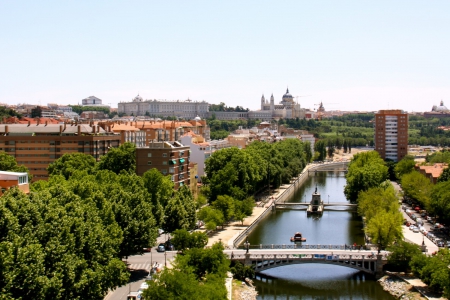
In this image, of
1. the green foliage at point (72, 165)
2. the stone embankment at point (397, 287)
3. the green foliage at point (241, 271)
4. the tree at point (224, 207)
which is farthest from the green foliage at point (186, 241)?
the green foliage at point (72, 165)

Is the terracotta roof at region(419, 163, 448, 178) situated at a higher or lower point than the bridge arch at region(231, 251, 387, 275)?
higher

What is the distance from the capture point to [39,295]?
2216 centimetres

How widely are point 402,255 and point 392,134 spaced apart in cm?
6118

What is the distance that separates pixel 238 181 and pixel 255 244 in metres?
15.5

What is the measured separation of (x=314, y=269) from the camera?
38.5 m

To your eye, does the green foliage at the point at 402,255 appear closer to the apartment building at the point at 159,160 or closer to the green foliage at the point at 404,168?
the apartment building at the point at 159,160

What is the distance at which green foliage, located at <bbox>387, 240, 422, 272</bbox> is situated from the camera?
35.3 meters

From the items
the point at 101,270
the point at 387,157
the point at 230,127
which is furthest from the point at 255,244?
the point at 230,127

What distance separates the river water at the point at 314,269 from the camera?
112ft

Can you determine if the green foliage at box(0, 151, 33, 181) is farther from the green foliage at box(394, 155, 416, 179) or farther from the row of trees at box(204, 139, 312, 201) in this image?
the green foliage at box(394, 155, 416, 179)

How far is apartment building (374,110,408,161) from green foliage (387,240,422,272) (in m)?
59.5

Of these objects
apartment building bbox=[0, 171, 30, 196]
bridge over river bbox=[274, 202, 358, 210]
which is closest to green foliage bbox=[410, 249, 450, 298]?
apartment building bbox=[0, 171, 30, 196]

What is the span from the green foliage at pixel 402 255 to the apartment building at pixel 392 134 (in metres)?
59.5

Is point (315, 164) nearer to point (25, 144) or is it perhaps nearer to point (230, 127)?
point (230, 127)
